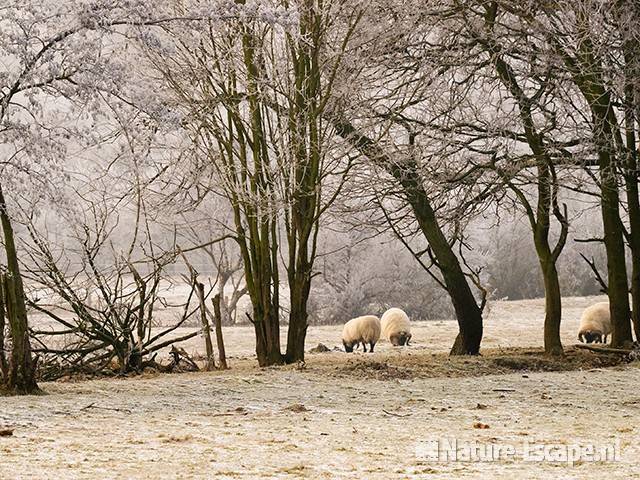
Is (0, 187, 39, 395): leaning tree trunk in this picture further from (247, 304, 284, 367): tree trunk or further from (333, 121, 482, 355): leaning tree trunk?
(333, 121, 482, 355): leaning tree trunk

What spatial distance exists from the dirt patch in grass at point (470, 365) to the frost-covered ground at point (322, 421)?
0.04m

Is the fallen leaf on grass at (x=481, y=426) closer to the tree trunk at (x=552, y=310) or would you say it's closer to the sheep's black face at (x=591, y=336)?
the tree trunk at (x=552, y=310)

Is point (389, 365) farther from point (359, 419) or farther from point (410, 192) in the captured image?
point (359, 419)

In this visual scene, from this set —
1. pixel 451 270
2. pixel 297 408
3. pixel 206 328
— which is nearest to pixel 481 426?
pixel 297 408

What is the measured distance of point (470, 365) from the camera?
1162cm

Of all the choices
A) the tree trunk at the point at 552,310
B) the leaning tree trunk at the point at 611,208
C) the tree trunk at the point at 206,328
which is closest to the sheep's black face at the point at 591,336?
the leaning tree trunk at the point at 611,208

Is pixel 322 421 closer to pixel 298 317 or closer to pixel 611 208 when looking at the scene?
pixel 298 317

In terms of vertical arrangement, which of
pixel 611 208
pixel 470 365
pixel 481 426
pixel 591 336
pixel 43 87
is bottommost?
pixel 481 426

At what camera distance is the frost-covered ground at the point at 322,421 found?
17.9 feet

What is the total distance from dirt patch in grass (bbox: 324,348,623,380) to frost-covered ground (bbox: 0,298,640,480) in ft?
0.13

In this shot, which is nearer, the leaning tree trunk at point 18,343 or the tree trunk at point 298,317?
the leaning tree trunk at point 18,343

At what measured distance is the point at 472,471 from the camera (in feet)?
17.8

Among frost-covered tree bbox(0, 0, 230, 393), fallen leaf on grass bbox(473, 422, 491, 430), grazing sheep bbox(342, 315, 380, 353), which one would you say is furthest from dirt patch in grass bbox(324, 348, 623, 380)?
grazing sheep bbox(342, 315, 380, 353)

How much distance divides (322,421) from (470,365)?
4528mm
